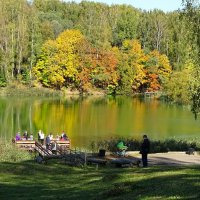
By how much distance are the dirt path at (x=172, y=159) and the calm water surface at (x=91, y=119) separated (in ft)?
33.5

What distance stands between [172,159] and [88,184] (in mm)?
9348

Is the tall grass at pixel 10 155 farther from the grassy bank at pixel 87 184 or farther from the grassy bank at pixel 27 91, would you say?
the grassy bank at pixel 27 91

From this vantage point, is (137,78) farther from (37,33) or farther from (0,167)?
(0,167)

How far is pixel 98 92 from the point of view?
3435 inches

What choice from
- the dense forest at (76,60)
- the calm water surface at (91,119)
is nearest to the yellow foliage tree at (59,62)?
the dense forest at (76,60)

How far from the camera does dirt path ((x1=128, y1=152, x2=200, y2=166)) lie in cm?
2222

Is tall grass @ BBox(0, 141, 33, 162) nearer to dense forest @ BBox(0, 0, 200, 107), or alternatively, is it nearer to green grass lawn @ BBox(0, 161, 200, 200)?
green grass lawn @ BBox(0, 161, 200, 200)

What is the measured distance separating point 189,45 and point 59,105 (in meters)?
40.1

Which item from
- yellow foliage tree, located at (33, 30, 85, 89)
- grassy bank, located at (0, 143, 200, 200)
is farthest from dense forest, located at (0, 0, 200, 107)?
grassy bank, located at (0, 143, 200, 200)

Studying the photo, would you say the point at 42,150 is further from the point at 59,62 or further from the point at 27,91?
the point at 59,62

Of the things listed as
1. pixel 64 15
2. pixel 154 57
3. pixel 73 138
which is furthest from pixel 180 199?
pixel 64 15

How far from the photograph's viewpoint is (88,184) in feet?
49.1

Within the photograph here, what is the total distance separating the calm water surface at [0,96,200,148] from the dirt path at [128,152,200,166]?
10.2 m

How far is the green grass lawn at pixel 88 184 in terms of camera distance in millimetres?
11742
